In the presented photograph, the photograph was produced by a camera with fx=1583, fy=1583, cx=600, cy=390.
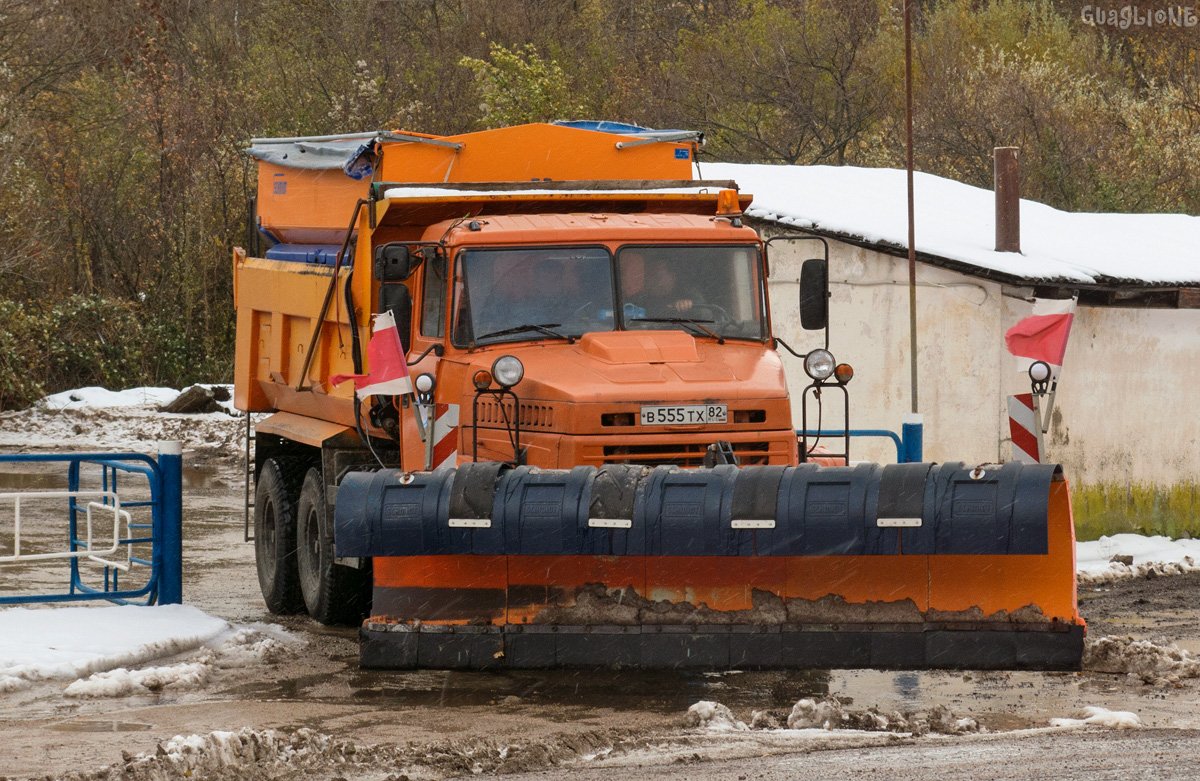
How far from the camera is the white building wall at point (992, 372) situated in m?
15.3

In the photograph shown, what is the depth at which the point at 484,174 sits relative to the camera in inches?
413

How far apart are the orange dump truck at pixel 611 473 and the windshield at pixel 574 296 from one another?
13mm

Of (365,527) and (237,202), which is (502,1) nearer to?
(237,202)

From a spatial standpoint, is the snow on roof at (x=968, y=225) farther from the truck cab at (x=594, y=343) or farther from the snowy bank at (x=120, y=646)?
the snowy bank at (x=120, y=646)

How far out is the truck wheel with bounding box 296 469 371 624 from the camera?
10625mm

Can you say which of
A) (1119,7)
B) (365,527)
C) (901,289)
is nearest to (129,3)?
(1119,7)

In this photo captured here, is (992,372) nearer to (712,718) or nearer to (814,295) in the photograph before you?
(814,295)

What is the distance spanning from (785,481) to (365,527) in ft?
6.58

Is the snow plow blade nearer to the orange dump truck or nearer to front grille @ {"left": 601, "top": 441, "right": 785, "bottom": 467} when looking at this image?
the orange dump truck

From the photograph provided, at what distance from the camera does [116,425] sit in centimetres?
2488

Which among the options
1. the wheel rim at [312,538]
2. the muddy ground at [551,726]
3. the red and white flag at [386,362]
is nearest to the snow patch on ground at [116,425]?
the wheel rim at [312,538]

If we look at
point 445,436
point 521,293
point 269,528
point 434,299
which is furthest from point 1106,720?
point 269,528

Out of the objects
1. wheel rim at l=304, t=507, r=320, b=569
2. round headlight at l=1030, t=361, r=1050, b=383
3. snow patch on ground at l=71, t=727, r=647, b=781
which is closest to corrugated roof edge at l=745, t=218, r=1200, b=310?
round headlight at l=1030, t=361, r=1050, b=383

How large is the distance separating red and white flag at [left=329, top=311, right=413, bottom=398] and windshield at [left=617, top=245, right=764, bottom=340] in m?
1.27
